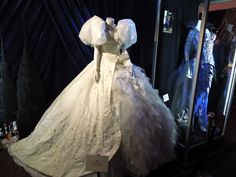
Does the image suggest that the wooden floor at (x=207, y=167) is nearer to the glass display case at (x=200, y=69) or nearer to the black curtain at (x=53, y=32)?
the glass display case at (x=200, y=69)

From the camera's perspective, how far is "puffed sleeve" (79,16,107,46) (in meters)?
1.51

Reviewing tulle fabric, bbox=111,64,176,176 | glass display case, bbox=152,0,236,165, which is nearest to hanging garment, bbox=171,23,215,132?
glass display case, bbox=152,0,236,165

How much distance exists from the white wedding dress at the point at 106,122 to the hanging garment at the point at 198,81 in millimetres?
640

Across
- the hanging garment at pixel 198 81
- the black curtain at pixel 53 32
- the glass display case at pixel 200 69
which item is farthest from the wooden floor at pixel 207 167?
the black curtain at pixel 53 32

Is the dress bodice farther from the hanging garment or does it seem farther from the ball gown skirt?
the hanging garment

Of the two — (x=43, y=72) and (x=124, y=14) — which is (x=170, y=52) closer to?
(x=124, y=14)

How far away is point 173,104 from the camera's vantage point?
2305mm

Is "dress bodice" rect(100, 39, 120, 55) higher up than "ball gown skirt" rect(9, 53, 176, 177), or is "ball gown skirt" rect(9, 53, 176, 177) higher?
"dress bodice" rect(100, 39, 120, 55)

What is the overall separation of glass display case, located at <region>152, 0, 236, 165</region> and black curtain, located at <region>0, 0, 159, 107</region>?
0.60m

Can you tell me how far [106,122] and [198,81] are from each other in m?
1.03

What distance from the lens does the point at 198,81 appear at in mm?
1937

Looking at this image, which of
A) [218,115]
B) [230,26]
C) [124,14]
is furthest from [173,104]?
[124,14]

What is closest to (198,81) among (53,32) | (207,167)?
(207,167)

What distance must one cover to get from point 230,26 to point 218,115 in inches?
39.0
